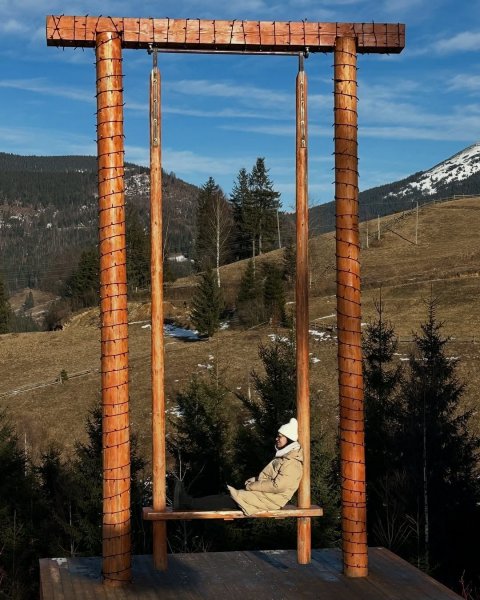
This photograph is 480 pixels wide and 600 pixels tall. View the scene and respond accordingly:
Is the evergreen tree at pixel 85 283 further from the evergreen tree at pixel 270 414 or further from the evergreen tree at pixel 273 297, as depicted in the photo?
the evergreen tree at pixel 270 414

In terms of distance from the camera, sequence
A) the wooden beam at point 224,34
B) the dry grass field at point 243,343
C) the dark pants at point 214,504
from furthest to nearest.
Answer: the dry grass field at point 243,343 → the wooden beam at point 224,34 → the dark pants at point 214,504

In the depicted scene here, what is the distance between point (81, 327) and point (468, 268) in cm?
2663

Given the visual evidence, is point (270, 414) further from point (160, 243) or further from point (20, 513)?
point (160, 243)

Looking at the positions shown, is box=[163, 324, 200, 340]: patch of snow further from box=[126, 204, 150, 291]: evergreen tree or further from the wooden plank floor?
the wooden plank floor

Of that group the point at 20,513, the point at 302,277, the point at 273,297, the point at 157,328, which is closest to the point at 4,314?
the point at 273,297

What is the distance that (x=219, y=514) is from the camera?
739 cm

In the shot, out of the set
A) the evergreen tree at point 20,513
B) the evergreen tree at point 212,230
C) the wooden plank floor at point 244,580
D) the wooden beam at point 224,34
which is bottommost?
the evergreen tree at point 20,513

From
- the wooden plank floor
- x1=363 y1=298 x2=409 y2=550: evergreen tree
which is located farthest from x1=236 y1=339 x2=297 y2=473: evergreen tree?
the wooden plank floor

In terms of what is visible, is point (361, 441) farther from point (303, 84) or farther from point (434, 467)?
point (434, 467)

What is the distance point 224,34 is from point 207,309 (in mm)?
42309

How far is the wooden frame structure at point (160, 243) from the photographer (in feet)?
25.2

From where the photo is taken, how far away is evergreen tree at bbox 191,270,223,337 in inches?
1959

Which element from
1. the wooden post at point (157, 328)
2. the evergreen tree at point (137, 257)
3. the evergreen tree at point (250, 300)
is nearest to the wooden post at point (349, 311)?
the wooden post at point (157, 328)

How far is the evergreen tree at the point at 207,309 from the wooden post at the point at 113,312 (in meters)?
41.6
